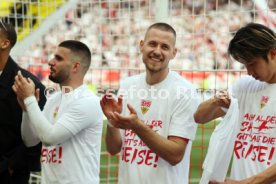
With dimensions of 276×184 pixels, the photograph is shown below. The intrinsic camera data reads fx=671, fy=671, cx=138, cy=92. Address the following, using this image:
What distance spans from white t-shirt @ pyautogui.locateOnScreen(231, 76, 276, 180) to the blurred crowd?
91.5 inches

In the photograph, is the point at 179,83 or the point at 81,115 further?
the point at 81,115

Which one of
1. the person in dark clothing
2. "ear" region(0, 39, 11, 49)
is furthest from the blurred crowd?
the person in dark clothing

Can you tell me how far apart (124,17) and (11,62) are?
2517 millimetres

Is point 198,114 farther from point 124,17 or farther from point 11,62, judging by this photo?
point 124,17

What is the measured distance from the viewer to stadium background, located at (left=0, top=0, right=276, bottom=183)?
6516 millimetres

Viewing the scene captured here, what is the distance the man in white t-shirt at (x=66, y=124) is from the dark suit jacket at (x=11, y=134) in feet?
0.21

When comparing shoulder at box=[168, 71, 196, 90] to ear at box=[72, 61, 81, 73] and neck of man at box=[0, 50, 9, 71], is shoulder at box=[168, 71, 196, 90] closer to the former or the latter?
ear at box=[72, 61, 81, 73]

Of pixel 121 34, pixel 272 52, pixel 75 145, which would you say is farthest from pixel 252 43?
pixel 121 34

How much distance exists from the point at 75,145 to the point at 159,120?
2.37 feet

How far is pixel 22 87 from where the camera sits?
171 inches

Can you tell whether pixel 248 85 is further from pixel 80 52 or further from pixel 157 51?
pixel 80 52

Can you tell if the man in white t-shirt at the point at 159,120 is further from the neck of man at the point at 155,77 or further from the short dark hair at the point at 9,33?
the short dark hair at the point at 9,33

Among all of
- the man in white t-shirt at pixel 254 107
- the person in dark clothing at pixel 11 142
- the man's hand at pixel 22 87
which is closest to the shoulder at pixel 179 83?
the man in white t-shirt at pixel 254 107

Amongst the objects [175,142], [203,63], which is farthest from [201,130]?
[175,142]
